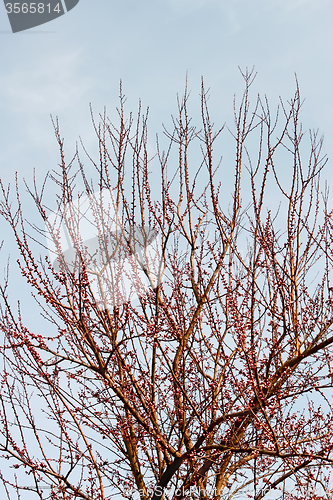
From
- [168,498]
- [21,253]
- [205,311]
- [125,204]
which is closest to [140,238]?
[125,204]

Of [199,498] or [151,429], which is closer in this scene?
[151,429]

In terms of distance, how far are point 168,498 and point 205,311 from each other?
2258 mm

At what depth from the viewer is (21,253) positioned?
4.10 metres

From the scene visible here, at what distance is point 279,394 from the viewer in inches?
169

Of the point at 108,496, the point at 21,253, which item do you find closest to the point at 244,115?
the point at 21,253

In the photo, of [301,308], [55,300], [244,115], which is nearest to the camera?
[55,300]

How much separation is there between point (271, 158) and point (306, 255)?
4.18 ft

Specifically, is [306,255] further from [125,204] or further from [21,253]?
[21,253]

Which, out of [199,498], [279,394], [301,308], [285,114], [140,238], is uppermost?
[285,114]

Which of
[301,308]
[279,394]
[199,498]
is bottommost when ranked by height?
[199,498]

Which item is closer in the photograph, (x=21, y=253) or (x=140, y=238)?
(x=21, y=253)

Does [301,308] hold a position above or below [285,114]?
below

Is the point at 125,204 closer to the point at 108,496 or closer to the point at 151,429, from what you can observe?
the point at 151,429

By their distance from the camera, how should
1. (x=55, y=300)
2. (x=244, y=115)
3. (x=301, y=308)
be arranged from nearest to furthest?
(x=55, y=300)
(x=301, y=308)
(x=244, y=115)
